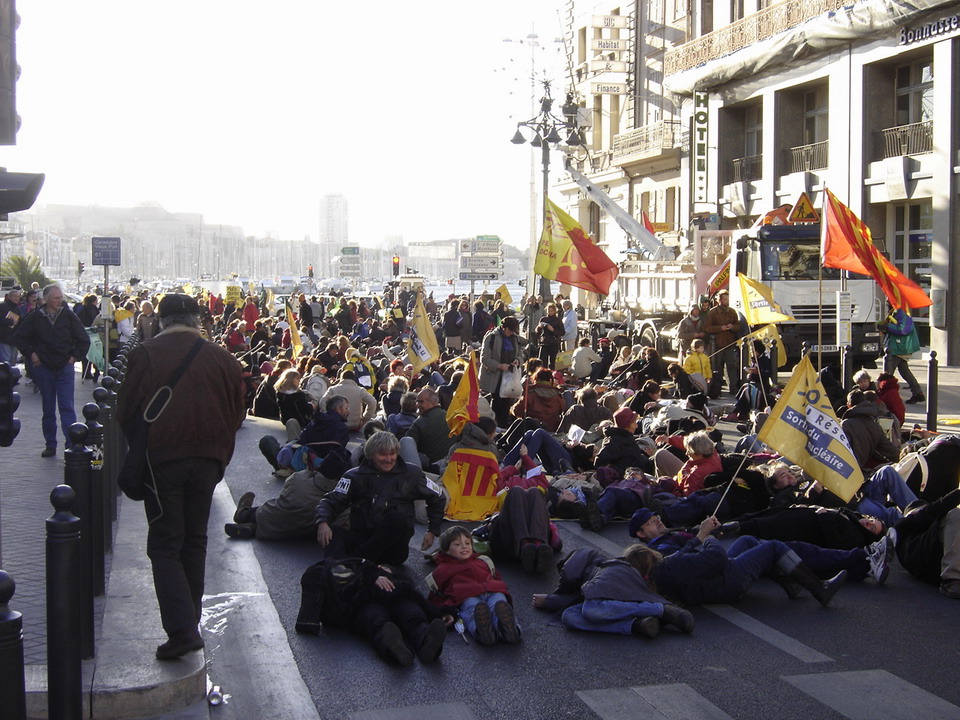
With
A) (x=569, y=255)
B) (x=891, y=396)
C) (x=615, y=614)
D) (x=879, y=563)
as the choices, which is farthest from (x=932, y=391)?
(x=615, y=614)

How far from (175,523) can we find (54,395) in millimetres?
8065

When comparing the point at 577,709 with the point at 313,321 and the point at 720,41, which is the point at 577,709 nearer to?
the point at 313,321

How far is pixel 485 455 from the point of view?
10.2 metres

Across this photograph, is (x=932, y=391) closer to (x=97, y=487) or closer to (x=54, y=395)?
(x=54, y=395)

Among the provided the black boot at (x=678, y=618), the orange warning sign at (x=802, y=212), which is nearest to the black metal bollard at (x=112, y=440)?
the black boot at (x=678, y=618)

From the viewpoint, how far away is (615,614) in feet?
23.0

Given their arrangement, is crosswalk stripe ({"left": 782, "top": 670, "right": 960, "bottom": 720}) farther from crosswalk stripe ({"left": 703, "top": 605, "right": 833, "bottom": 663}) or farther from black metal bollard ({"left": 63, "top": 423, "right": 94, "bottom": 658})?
black metal bollard ({"left": 63, "top": 423, "right": 94, "bottom": 658})

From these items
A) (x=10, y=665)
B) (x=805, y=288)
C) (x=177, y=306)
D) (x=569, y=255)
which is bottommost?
(x=10, y=665)

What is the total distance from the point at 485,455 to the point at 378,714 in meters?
4.60

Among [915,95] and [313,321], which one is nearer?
[915,95]

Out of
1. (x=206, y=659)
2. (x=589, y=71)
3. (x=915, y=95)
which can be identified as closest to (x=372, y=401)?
(x=206, y=659)

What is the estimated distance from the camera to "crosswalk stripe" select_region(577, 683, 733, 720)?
18.7 feet

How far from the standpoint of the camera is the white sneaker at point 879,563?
8.23 metres

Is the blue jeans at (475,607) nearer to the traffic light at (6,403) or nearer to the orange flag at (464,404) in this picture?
the traffic light at (6,403)
